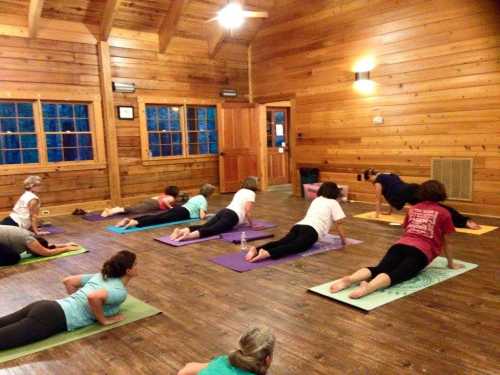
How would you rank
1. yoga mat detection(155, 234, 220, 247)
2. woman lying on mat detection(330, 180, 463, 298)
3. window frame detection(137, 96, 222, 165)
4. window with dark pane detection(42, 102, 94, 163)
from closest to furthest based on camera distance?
1. woman lying on mat detection(330, 180, 463, 298)
2. yoga mat detection(155, 234, 220, 247)
3. window with dark pane detection(42, 102, 94, 163)
4. window frame detection(137, 96, 222, 165)

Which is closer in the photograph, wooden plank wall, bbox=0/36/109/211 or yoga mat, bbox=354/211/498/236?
yoga mat, bbox=354/211/498/236

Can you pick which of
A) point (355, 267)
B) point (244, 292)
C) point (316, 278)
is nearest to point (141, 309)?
point (244, 292)

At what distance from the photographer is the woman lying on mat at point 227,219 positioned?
5047 millimetres

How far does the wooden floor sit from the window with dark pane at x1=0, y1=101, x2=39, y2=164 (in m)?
3.36

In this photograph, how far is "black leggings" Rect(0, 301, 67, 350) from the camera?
2.44 meters

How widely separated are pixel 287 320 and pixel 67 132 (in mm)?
6028

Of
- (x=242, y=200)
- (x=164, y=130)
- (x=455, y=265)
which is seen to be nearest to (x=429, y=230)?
(x=455, y=265)

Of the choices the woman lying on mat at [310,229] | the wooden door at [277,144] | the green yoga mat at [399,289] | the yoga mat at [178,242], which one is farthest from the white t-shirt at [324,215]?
the wooden door at [277,144]

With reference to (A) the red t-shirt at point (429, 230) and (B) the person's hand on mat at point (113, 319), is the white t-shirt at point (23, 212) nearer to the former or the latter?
(B) the person's hand on mat at point (113, 319)

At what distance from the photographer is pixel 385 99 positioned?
6.92 metres

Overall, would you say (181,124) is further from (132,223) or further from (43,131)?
(132,223)

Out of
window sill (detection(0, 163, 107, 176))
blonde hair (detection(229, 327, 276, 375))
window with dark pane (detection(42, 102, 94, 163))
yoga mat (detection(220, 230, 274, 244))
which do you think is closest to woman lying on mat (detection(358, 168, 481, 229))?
yoga mat (detection(220, 230, 274, 244))

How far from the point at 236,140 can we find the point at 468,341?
7.16m

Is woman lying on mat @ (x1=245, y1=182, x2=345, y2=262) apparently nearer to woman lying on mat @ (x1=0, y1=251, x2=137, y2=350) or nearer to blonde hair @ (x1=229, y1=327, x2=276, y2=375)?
woman lying on mat @ (x1=0, y1=251, x2=137, y2=350)
